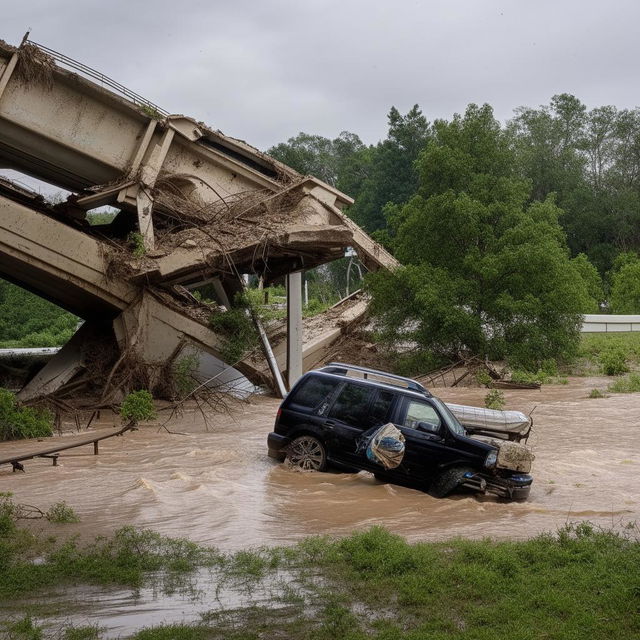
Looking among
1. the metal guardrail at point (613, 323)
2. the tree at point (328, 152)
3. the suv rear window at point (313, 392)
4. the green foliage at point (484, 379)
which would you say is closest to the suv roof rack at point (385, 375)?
the suv rear window at point (313, 392)

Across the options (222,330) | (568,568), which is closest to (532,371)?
(222,330)

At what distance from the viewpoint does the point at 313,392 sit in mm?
12906

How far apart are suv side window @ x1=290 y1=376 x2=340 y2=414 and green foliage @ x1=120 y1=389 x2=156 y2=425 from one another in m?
6.34

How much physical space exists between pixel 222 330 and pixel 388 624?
16940mm

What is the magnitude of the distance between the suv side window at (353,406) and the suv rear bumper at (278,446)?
833mm

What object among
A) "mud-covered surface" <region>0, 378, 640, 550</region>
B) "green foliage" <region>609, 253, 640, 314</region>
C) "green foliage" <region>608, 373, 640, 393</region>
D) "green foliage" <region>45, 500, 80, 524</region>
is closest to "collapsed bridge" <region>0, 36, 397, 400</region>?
"mud-covered surface" <region>0, 378, 640, 550</region>

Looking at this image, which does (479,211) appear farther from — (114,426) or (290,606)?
(290,606)

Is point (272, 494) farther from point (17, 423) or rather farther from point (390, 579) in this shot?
point (17, 423)

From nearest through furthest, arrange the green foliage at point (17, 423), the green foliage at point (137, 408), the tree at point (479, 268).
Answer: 1. the green foliage at point (17, 423)
2. the green foliage at point (137, 408)
3. the tree at point (479, 268)

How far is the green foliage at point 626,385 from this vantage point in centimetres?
2317

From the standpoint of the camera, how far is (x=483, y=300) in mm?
26500

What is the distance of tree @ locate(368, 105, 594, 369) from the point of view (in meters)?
26.1

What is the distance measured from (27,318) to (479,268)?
3484 cm

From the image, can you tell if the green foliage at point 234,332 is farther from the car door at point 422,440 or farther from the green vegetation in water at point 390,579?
the green vegetation in water at point 390,579
